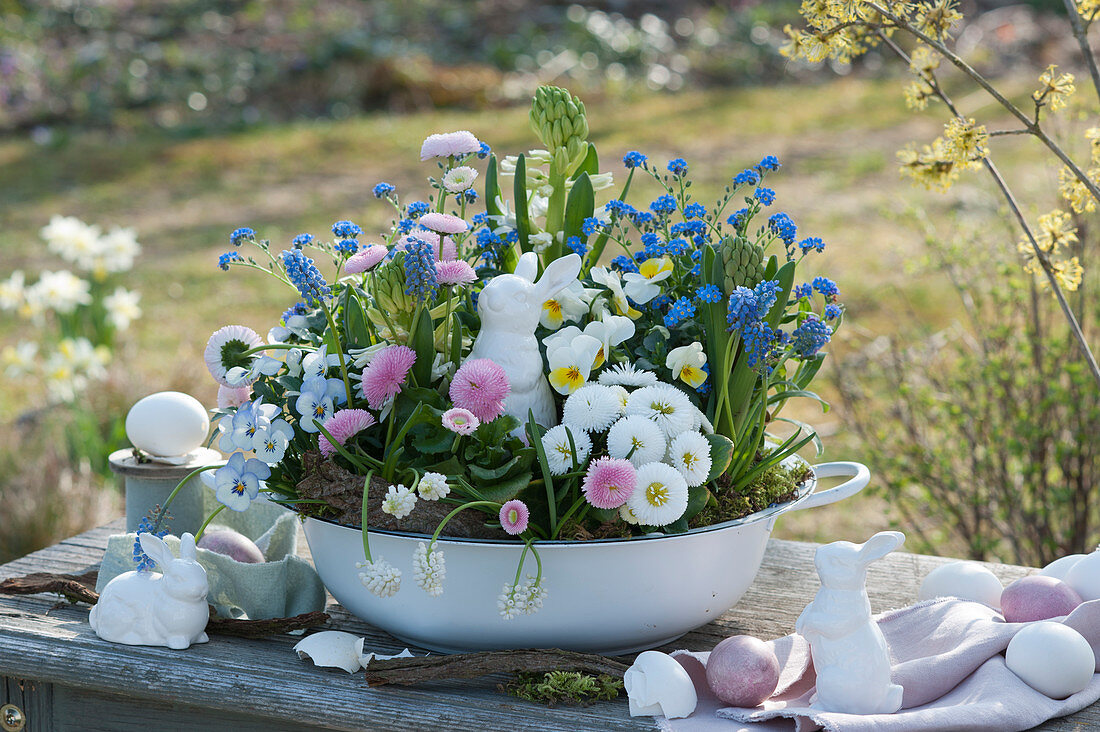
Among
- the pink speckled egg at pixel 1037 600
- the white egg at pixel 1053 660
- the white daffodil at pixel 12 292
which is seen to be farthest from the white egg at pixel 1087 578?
the white daffodil at pixel 12 292

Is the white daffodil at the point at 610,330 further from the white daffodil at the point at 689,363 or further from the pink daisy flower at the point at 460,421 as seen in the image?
the pink daisy flower at the point at 460,421

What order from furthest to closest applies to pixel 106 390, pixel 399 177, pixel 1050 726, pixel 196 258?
pixel 399 177 → pixel 196 258 → pixel 106 390 → pixel 1050 726

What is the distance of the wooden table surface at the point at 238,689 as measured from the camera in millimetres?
978

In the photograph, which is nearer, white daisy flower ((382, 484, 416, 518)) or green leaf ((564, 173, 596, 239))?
white daisy flower ((382, 484, 416, 518))

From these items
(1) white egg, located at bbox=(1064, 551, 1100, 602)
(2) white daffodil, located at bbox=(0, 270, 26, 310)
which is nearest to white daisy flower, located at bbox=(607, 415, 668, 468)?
(1) white egg, located at bbox=(1064, 551, 1100, 602)

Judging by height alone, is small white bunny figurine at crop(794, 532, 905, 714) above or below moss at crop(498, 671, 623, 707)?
above

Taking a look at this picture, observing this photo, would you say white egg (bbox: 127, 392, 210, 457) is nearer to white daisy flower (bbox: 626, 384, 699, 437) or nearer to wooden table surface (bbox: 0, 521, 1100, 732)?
wooden table surface (bbox: 0, 521, 1100, 732)

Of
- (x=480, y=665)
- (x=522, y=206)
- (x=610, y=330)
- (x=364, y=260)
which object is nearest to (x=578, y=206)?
(x=522, y=206)

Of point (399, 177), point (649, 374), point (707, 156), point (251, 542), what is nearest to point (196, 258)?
point (399, 177)

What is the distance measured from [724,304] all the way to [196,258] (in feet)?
16.1

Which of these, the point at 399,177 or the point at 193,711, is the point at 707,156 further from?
the point at 193,711

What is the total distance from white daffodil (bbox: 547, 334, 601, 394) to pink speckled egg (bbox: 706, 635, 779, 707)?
29cm

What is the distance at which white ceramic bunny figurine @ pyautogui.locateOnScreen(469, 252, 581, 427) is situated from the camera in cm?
102

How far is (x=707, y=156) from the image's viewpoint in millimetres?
6531
